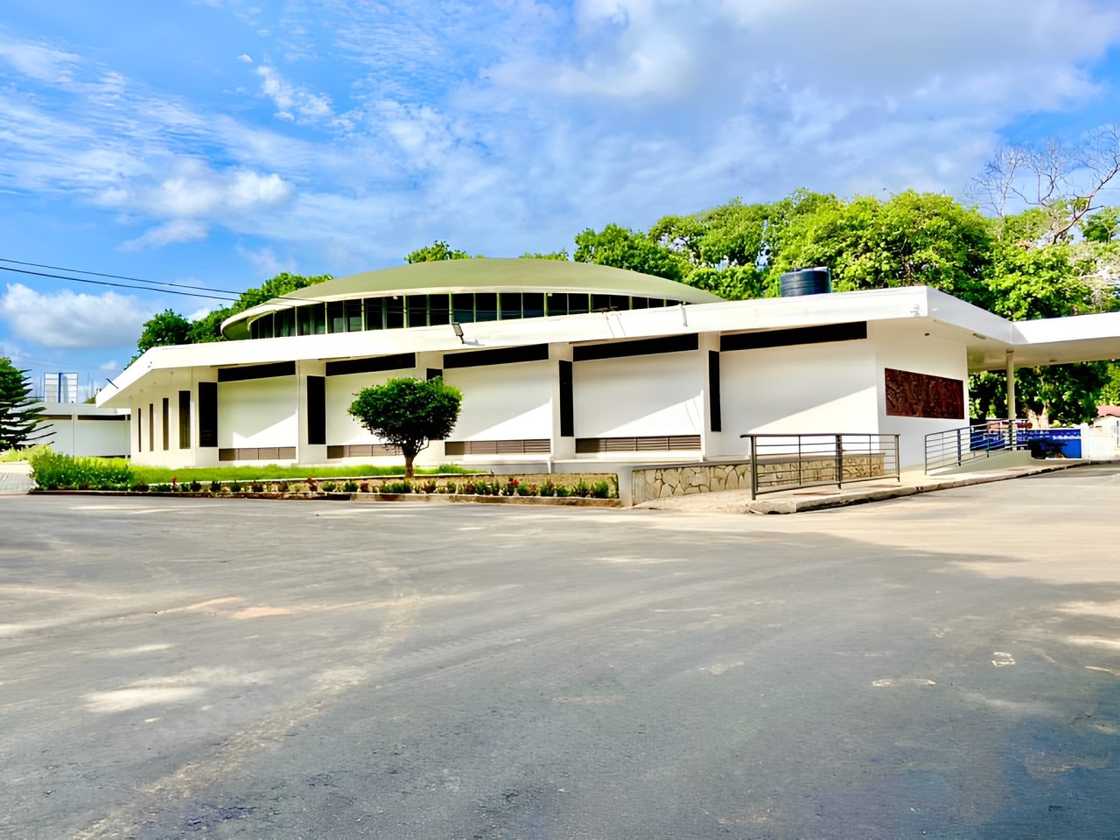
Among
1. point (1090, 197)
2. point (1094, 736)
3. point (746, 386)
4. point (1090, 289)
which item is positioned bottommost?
point (1094, 736)

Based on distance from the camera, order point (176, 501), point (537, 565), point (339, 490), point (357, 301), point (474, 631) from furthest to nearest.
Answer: point (357, 301)
point (339, 490)
point (176, 501)
point (537, 565)
point (474, 631)

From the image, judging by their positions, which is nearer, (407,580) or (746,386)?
(407,580)

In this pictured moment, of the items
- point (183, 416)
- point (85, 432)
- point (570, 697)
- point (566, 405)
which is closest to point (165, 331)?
point (85, 432)

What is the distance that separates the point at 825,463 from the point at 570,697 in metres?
20.1

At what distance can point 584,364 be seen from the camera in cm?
3253

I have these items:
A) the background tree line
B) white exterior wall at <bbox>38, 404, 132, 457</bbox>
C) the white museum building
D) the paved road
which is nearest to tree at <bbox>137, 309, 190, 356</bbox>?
white exterior wall at <bbox>38, 404, 132, 457</bbox>

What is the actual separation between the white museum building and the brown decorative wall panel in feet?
0.30

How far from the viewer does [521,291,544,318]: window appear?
123ft

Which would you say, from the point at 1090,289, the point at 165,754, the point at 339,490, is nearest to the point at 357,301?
the point at 339,490

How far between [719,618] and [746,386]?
23.8m

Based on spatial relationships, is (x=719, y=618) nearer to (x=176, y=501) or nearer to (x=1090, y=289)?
(x=176, y=501)

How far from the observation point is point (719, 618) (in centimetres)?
681

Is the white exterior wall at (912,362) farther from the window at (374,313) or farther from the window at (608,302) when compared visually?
the window at (374,313)

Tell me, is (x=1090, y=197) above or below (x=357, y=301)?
above
